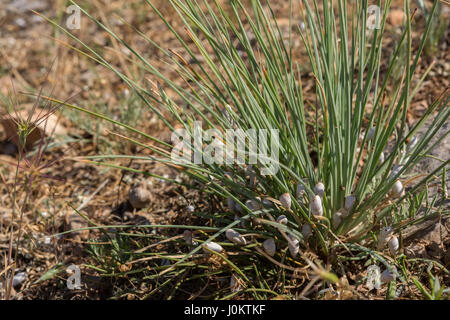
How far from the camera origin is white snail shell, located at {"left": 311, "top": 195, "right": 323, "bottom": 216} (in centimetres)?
120

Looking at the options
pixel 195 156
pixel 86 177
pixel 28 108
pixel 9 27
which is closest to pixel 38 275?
pixel 86 177

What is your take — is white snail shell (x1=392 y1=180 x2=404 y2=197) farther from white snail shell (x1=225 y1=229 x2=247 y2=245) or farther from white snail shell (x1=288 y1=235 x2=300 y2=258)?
white snail shell (x1=225 y1=229 x2=247 y2=245)

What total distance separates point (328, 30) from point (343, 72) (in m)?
0.14

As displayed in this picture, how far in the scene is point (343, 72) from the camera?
139 centimetres

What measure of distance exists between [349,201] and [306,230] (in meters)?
0.14

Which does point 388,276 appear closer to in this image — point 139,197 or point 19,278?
point 139,197

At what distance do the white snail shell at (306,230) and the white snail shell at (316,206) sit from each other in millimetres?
59

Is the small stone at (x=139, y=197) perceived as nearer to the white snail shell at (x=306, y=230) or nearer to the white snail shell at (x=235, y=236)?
the white snail shell at (x=235, y=236)

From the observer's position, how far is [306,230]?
4.17 ft

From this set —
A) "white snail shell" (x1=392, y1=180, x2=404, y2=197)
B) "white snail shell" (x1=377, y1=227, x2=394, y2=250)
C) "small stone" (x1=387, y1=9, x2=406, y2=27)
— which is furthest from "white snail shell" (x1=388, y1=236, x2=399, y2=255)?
"small stone" (x1=387, y1=9, x2=406, y2=27)

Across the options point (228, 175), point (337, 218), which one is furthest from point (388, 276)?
point (228, 175)

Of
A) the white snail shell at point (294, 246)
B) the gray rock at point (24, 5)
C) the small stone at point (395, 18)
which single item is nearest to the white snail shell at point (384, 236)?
the white snail shell at point (294, 246)

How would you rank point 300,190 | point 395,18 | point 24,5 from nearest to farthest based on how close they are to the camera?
1. point 300,190
2. point 395,18
3. point 24,5

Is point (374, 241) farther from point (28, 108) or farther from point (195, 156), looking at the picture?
point (28, 108)
